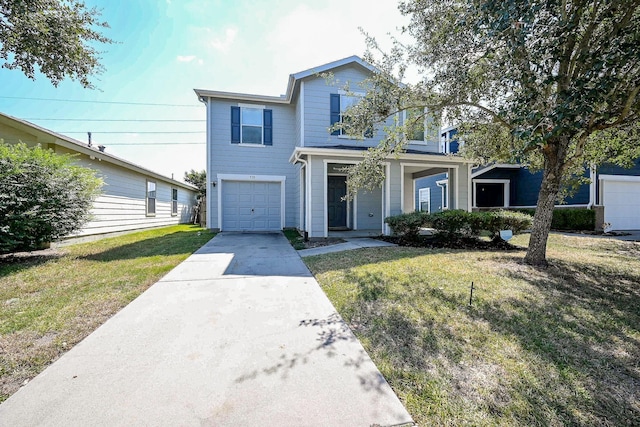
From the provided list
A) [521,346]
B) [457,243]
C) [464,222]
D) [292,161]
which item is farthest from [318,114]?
[521,346]

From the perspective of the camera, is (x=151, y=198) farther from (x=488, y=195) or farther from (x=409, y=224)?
(x=488, y=195)

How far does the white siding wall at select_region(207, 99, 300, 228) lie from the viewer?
1116 cm

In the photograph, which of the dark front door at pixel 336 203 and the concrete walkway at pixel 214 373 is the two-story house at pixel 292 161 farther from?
the concrete walkway at pixel 214 373

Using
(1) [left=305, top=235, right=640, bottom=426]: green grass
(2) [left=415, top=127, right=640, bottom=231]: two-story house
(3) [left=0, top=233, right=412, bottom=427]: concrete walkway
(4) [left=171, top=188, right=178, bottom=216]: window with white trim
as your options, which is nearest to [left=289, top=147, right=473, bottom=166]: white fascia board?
(2) [left=415, top=127, right=640, bottom=231]: two-story house

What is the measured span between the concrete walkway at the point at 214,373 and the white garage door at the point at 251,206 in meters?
8.02

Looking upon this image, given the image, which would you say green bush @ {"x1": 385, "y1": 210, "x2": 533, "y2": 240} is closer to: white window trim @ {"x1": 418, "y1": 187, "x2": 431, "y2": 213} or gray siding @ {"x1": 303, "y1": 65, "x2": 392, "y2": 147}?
gray siding @ {"x1": 303, "y1": 65, "x2": 392, "y2": 147}

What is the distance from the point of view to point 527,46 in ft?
14.0

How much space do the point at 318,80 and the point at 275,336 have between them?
31.9 ft

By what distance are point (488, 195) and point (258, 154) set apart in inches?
536

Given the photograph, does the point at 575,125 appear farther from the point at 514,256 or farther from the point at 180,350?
the point at 180,350

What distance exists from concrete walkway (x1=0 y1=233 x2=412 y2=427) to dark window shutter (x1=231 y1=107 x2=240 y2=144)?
29.2ft

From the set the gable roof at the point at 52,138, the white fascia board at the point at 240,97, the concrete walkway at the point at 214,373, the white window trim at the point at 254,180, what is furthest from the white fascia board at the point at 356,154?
the gable roof at the point at 52,138

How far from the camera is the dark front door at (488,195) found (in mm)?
15773

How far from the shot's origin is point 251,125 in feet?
38.0
